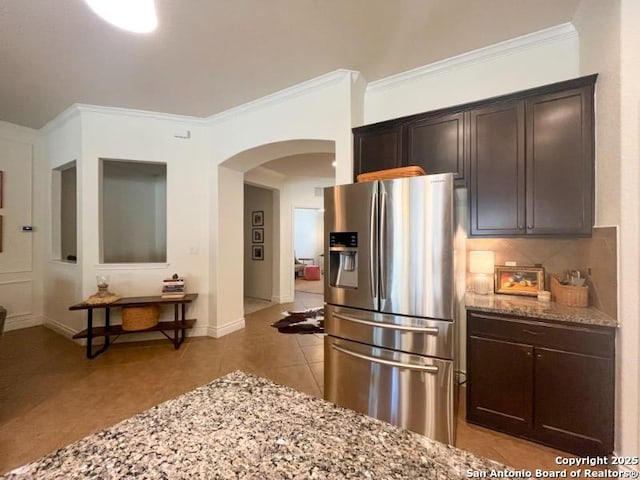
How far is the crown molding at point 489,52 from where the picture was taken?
7.55 feet

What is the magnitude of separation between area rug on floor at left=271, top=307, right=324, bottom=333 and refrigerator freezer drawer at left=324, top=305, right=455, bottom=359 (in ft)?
Answer: 7.30

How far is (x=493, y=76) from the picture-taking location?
258cm

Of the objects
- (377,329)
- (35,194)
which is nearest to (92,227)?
(35,194)

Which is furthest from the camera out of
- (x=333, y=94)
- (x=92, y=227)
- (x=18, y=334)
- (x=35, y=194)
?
(x=35, y=194)

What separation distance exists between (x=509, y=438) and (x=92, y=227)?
4.91 meters

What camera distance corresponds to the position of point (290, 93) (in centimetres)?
322

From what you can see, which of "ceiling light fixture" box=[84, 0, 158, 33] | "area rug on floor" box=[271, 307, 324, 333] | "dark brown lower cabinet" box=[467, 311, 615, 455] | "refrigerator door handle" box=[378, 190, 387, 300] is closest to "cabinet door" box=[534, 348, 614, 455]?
"dark brown lower cabinet" box=[467, 311, 615, 455]

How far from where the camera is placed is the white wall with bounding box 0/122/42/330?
13.9ft

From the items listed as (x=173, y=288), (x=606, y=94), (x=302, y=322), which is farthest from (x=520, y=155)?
(x=173, y=288)

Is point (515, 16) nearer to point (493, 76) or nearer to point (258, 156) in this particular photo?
point (493, 76)

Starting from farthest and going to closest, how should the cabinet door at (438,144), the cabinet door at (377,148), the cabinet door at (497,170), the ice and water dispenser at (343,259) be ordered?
the cabinet door at (377,148) < the cabinet door at (438,144) < the ice and water dispenser at (343,259) < the cabinet door at (497,170)

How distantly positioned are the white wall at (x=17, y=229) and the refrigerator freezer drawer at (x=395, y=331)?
511cm

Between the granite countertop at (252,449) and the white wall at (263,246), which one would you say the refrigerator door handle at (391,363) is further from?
the white wall at (263,246)

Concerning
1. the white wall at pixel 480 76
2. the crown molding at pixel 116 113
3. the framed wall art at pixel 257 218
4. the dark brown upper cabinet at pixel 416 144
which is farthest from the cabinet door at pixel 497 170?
the framed wall art at pixel 257 218
